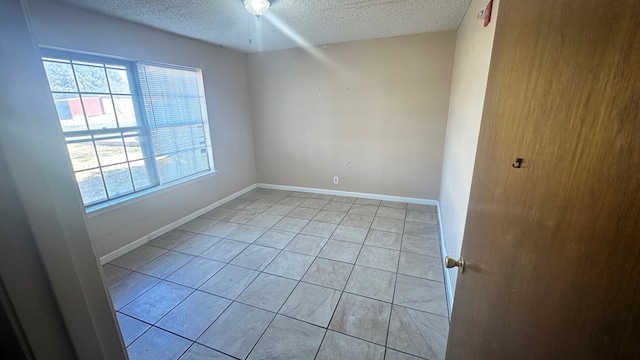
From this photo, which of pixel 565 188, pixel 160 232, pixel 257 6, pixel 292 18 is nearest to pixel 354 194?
pixel 292 18

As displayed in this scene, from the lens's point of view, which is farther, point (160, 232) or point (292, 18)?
point (160, 232)

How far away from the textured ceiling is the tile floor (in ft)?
7.80

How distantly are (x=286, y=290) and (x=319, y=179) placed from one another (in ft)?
8.32

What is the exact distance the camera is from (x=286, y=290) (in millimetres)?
2127

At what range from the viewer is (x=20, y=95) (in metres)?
0.38

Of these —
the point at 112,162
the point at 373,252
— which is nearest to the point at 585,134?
the point at 373,252

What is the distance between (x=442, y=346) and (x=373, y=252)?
1.12 meters

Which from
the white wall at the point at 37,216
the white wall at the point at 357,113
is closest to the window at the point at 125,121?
the white wall at the point at 357,113

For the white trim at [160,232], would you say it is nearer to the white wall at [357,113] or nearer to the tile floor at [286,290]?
the tile floor at [286,290]

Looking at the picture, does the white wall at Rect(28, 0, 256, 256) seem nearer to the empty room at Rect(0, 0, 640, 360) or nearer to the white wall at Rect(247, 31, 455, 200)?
the empty room at Rect(0, 0, 640, 360)

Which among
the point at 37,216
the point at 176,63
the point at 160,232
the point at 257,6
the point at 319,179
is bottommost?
the point at 160,232

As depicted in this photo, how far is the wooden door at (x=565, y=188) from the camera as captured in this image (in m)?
0.35

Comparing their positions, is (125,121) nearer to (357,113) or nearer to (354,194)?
(357,113)

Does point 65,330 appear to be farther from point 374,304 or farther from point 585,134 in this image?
point 374,304
